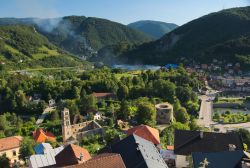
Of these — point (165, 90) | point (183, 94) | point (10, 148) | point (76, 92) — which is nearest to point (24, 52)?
point (76, 92)

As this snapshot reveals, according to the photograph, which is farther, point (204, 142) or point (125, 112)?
point (125, 112)

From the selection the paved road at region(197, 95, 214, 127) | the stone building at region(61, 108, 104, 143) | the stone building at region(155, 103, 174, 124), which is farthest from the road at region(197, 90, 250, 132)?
the stone building at region(61, 108, 104, 143)

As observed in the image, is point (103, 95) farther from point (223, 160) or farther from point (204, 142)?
point (223, 160)

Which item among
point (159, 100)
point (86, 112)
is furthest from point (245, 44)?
point (86, 112)

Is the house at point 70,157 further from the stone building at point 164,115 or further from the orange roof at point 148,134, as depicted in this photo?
the stone building at point 164,115

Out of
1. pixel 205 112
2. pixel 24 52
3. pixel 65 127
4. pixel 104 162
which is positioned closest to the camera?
pixel 104 162

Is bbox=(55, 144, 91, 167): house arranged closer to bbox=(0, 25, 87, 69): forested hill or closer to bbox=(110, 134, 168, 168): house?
bbox=(110, 134, 168, 168): house

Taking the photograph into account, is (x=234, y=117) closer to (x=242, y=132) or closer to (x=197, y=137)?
(x=242, y=132)

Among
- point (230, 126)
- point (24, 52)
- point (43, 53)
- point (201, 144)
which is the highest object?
point (24, 52)
